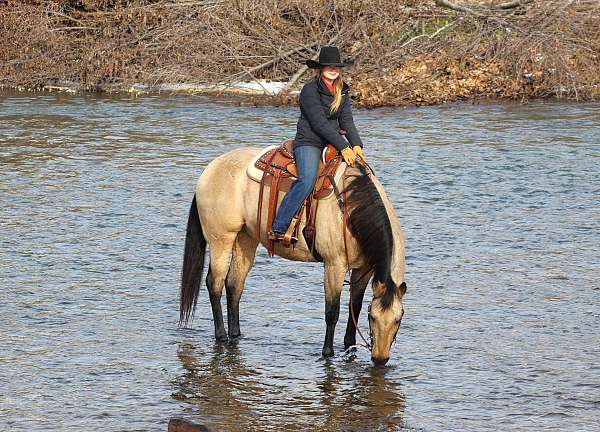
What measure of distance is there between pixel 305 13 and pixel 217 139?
17.9 ft

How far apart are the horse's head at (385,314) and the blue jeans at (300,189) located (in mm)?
Result: 804

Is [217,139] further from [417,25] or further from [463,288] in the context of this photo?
[463,288]

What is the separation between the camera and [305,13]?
834 inches

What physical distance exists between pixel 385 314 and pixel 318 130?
54.8 inches

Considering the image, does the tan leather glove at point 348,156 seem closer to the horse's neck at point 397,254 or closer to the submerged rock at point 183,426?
the horse's neck at point 397,254

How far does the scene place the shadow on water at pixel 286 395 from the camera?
6.05 meters

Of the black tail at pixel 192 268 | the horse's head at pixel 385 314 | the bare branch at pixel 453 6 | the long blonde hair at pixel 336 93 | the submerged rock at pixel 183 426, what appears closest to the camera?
the submerged rock at pixel 183 426

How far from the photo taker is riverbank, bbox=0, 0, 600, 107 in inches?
784

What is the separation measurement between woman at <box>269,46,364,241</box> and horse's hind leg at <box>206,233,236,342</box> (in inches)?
17.7

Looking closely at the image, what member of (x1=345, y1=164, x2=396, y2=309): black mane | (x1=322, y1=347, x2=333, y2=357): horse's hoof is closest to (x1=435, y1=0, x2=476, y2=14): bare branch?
(x1=345, y1=164, x2=396, y2=309): black mane

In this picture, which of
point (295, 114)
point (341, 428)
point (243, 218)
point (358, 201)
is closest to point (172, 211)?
point (243, 218)

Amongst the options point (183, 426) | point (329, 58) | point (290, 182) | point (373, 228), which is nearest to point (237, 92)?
point (290, 182)

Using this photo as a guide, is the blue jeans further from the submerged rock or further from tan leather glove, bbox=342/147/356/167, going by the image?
the submerged rock

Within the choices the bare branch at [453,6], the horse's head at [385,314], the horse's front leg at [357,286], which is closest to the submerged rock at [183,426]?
Answer: the horse's head at [385,314]
